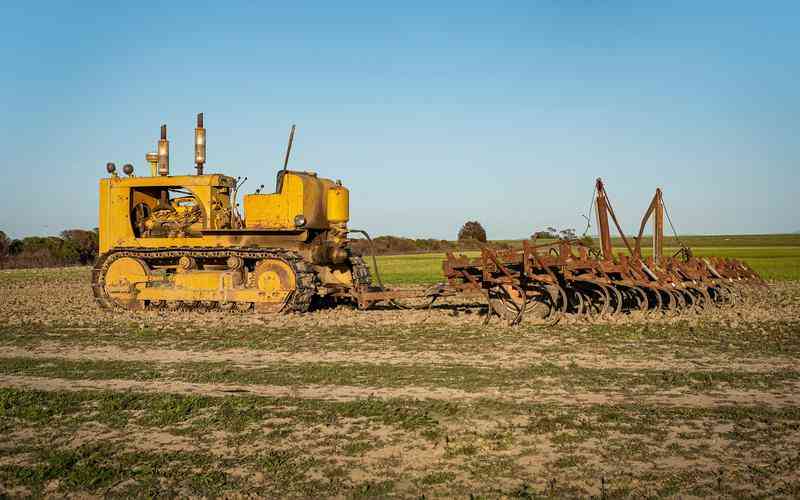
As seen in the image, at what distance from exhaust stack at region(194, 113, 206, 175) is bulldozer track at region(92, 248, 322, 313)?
7.48 feet

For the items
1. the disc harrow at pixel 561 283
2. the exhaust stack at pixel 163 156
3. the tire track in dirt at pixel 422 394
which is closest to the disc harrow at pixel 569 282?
the disc harrow at pixel 561 283

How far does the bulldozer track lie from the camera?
51.5ft

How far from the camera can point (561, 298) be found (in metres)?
14.8

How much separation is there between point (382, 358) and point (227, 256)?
7.83 metres

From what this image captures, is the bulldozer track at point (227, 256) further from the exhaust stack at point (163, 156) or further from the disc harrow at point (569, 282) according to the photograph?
the disc harrow at point (569, 282)

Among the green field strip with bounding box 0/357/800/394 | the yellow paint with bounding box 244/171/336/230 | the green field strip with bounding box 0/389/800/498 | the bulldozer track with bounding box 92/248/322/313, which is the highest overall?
the yellow paint with bounding box 244/171/336/230

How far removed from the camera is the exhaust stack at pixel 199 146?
56.6 ft

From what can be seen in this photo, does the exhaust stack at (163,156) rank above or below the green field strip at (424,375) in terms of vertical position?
above

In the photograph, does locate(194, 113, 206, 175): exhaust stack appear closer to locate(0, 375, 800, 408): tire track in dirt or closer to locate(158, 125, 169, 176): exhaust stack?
locate(158, 125, 169, 176): exhaust stack

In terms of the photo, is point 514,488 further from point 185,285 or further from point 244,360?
point 185,285

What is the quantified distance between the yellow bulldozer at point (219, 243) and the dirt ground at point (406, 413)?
3.64 m

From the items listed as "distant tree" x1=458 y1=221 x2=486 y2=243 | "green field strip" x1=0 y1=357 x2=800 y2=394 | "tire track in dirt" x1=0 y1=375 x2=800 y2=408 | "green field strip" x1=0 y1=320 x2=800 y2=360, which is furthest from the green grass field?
"tire track in dirt" x1=0 y1=375 x2=800 y2=408

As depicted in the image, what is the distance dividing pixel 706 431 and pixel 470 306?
10.9 meters

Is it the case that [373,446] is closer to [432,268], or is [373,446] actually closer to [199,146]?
[199,146]
